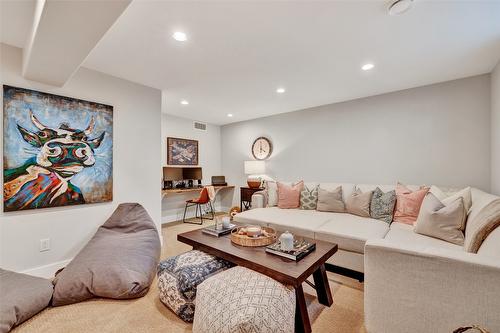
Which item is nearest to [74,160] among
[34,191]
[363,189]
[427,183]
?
[34,191]

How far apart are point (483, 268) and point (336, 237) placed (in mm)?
1291

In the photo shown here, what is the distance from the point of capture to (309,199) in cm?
345

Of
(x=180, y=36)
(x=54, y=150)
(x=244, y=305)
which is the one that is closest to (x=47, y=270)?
(x=54, y=150)

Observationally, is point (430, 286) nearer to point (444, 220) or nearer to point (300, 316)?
point (300, 316)

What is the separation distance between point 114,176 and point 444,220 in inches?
143

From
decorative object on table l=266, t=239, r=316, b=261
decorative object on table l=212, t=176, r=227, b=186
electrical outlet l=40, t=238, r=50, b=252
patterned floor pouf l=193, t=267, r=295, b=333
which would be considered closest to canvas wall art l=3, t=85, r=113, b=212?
electrical outlet l=40, t=238, r=50, b=252

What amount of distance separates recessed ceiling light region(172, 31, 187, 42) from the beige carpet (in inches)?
91.4

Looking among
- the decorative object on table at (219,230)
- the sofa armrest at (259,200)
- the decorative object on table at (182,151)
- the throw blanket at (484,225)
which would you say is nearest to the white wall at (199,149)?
the decorative object on table at (182,151)

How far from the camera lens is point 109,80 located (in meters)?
2.69

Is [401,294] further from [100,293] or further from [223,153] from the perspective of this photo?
[223,153]

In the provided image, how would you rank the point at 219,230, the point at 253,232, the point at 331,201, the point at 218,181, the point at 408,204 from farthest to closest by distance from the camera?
1. the point at 218,181
2. the point at 331,201
3. the point at 408,204
4. the point at 219,230
5. the point at 253,232

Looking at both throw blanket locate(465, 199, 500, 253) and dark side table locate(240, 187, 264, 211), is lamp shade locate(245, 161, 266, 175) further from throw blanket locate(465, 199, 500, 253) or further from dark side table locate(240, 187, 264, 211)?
throw blanket locate(465, 199, 500, 253)

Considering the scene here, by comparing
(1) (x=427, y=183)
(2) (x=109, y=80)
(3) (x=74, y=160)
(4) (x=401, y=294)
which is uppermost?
(2) (x=109, y=80)

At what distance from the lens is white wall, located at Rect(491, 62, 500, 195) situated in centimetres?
239
